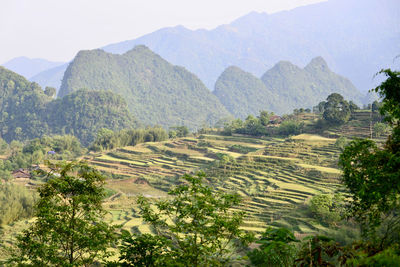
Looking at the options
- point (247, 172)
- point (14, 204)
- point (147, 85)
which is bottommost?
point (14, 204)

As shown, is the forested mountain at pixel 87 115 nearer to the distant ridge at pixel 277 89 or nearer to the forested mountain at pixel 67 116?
the forested mountain at pixel 67 116

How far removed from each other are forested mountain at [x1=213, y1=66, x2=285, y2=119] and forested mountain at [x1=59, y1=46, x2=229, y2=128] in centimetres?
1055

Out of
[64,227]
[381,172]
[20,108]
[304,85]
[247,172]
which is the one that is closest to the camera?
[381,172]

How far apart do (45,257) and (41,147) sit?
3711cm

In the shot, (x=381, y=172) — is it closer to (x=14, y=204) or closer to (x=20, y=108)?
(x=14, y=204)

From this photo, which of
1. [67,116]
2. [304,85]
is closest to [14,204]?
[67,116]

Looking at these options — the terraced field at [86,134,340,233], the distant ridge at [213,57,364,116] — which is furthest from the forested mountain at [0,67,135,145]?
the distant ridge at [213,57,364,116]

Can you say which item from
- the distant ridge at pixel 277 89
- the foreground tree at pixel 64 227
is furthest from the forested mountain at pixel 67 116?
the foreground tree at pixel 64 227

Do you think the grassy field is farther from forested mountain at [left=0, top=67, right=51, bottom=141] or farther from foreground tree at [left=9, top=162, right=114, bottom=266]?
forested mountain at [left=0, top=67, right=51, bottom=141]

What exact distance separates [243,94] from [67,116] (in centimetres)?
6390

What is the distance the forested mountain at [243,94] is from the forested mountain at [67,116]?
171 ft

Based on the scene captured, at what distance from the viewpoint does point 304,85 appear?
118688 millimetres

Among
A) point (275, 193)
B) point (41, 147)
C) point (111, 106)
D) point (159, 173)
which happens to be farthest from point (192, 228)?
point (111, 106)

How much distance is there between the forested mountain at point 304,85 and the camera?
11550cm
